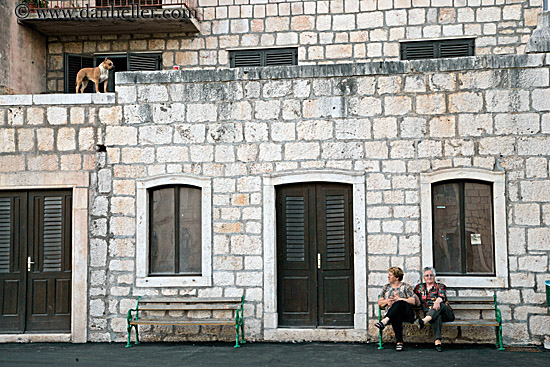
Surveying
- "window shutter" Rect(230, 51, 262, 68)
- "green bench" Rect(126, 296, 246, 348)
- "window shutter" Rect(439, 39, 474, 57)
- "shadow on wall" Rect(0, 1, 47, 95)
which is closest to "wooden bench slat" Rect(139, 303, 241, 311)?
"green bench" Rect(126, 296, 246, 348)

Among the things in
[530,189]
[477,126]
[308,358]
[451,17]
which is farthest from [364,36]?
[308,358]

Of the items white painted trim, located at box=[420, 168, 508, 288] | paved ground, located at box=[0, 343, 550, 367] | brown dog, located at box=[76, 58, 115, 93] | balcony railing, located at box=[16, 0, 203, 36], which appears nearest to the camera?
paved ground, located at box=[0, 343, 550, 367]

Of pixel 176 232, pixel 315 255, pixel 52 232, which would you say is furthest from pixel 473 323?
pixel 52 232

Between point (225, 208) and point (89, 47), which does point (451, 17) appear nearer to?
point (225, 208)

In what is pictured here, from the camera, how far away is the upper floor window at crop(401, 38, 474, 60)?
1316 cm

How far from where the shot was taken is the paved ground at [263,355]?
27.8 ft

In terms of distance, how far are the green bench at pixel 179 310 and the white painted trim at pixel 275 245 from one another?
47cm

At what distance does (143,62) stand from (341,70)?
18.8 feet

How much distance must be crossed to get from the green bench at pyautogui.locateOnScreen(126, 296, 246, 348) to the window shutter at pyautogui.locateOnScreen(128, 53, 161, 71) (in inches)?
232

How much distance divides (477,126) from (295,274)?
3.51 meters

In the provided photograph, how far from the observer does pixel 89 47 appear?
47.1 ft

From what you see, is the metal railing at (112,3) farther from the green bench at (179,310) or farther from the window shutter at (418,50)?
the green bench at (179,310)

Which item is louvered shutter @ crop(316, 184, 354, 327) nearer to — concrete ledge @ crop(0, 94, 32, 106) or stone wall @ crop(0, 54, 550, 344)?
stone wall @ crop(0, 54, 550, 344)

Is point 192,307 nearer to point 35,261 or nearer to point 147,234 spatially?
point 147,234
